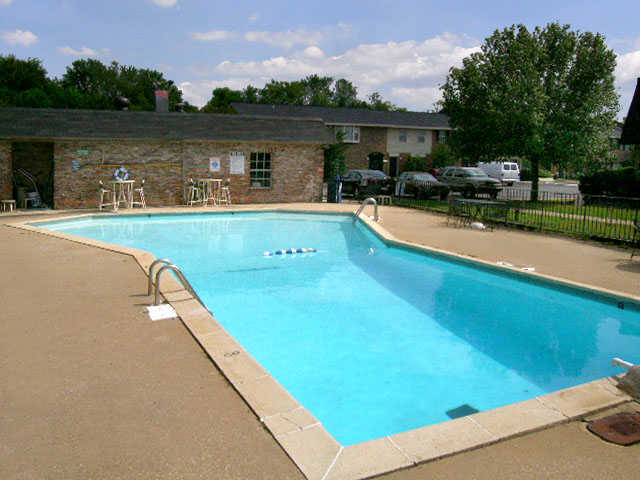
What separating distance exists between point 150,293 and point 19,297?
1.69m

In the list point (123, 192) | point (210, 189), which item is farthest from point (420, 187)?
point (123, 192)

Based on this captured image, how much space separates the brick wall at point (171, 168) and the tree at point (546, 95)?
7994mm

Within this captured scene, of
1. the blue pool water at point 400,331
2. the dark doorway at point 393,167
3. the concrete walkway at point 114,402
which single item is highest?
the dark doorway at point 393,167

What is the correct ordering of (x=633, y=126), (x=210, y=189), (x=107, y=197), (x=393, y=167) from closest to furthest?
(x=633, y=126)
(x=107, y=197)
(x=210, y=189)
(x=393, y=167)

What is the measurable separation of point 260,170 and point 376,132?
21163mm

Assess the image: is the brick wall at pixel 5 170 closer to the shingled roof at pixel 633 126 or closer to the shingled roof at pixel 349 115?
the shingled roof at pixel 633 126

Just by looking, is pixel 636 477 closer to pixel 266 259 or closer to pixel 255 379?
pixel 255 379

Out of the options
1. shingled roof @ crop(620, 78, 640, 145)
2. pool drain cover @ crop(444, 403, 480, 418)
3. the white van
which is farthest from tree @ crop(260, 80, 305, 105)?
pool drain cover @ crop(444, 403, 480, 418)

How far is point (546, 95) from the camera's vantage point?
22484 mm

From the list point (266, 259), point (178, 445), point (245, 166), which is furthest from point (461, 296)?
point (245, 166)

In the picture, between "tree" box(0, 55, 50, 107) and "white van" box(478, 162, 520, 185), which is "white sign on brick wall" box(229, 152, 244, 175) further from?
"tree" box(0, 55, 50, 107)

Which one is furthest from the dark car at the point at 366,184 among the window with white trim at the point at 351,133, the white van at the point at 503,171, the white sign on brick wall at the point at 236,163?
the white van at the point at 503,171

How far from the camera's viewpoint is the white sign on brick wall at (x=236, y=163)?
70.2ft

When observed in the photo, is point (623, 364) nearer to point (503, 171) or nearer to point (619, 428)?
point (619, 428)
